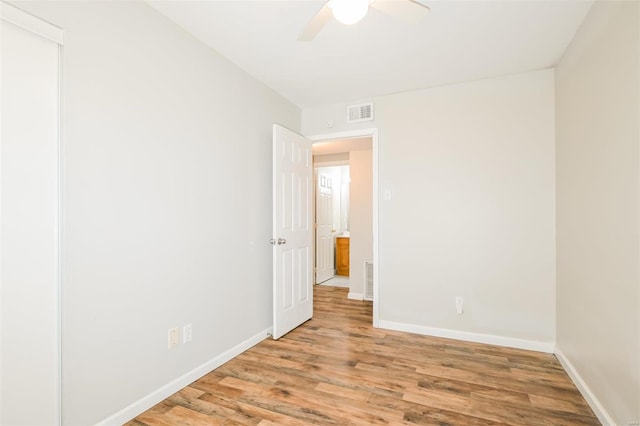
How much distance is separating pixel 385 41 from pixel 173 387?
2.83 metres

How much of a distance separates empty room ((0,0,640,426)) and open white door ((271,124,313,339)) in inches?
1.3

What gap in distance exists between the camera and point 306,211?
356 cm

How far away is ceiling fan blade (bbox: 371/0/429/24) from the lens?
1.48m

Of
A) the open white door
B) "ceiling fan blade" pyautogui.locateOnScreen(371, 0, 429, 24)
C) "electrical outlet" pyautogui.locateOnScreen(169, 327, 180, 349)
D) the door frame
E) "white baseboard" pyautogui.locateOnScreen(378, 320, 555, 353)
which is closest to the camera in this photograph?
"ceiling fan blade" pyautogui.locateOnScreen(371, 0, 429, 24)

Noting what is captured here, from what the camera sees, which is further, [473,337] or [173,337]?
[473,337]

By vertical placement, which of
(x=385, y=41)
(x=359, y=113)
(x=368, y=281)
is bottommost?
(x=368, y=281)

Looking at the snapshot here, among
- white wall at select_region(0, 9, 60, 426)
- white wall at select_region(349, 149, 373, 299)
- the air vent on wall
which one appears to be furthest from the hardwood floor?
the air vent on wall

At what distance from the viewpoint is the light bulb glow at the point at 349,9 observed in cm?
139

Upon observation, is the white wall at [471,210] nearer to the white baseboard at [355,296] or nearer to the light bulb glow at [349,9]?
the white baseboard at [355,296]

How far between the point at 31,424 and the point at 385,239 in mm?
2875

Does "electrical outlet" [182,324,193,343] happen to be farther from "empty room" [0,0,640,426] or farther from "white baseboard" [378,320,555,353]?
"white baseboard" [378,320,555,353]

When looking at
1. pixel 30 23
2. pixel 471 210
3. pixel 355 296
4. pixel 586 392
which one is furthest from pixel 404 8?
pixel 355 296

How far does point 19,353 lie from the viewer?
4.58 ft

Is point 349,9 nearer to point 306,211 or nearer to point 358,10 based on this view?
point 358,10
